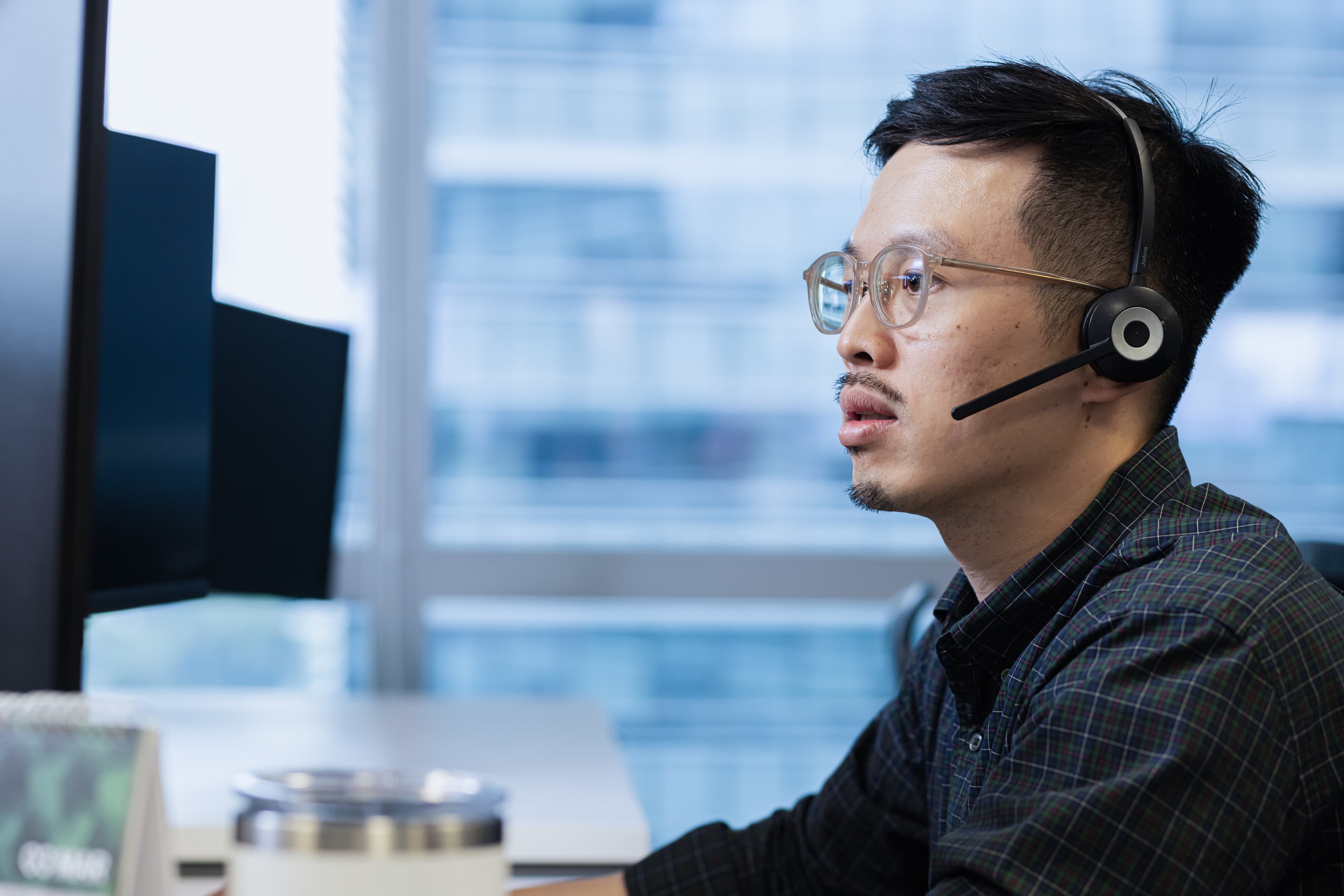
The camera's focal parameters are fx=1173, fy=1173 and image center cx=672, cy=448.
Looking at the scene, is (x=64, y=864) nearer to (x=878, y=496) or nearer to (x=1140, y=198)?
(x=878, y=496)

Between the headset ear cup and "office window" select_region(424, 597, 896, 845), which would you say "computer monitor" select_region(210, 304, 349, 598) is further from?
the headset ear cup

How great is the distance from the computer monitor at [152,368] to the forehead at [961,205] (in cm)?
65

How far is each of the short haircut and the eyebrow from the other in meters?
0.06

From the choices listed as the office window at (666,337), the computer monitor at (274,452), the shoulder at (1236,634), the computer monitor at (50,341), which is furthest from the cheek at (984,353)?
the office window at (666,337)

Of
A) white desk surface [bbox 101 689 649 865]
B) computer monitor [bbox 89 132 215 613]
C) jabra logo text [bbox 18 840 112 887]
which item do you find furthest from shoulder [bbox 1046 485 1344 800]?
computer monitor [bbox 89 132 215 613]

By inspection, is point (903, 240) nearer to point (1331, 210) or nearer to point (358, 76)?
point (358, 76)

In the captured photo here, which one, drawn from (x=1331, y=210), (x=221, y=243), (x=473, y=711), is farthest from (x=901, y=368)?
(x=1331, y=210)

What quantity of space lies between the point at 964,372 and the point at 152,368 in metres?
0.76

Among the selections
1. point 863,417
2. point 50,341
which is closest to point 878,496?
point 863,417

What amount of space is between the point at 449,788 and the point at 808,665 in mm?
1953

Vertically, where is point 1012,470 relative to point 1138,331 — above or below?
below

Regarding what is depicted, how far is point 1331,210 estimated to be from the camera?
240cm

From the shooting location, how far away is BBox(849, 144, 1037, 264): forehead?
1041mm

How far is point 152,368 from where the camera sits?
44.1 inches
